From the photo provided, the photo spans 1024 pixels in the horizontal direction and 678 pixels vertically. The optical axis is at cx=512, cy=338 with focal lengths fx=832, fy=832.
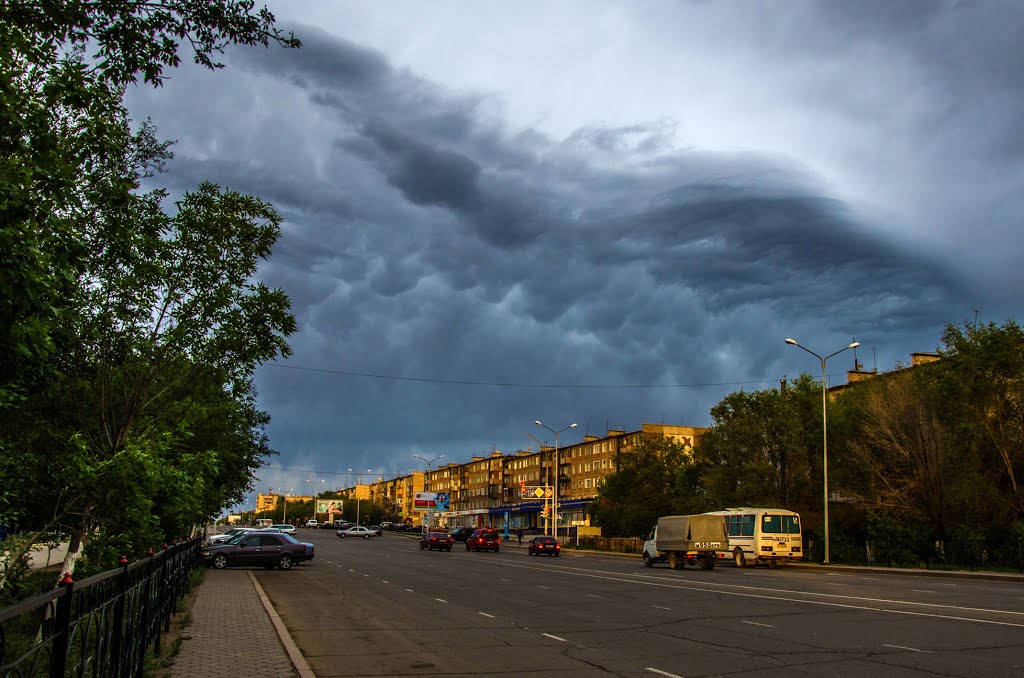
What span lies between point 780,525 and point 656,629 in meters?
28.6

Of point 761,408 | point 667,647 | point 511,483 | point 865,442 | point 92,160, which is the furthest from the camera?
point 511,483

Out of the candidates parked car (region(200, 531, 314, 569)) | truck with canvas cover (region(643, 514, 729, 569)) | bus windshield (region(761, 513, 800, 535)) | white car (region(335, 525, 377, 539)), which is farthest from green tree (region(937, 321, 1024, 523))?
white car (region(335, 525, 377, 539))

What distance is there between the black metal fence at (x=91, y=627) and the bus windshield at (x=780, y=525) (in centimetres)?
3418

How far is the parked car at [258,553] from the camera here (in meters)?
36.1

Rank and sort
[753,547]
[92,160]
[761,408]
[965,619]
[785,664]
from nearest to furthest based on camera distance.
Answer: [92,160], [785,664], [965,619], [753,547], [761,408]

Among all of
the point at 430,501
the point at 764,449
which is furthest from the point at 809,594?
the point at 430,501

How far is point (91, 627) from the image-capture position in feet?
20.3

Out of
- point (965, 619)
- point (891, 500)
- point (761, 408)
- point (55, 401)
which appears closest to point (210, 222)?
point (55, 401)

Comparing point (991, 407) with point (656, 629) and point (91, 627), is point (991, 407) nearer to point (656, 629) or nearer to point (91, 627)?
point (656, 629)

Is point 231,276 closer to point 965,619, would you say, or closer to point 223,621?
point 223,621

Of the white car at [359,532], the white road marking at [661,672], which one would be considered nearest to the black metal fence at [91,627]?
the white road marking at [661,672]

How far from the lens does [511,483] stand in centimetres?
15838

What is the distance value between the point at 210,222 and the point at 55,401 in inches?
167

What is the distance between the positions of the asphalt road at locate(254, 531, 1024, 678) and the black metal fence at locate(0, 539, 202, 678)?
8.61 ft
